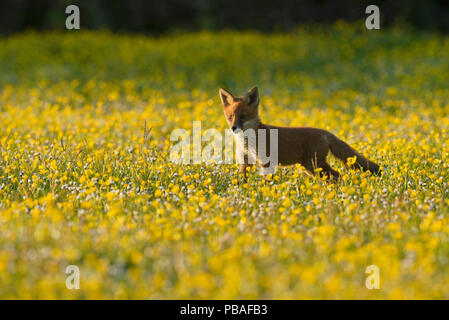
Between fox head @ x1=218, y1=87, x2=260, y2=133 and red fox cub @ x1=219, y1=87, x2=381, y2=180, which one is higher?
fox head @ x1=218, y1=87, x2=260, y2=133

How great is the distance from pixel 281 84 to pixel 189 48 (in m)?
5.40

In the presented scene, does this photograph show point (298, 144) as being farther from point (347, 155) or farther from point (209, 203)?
point (209, 203)

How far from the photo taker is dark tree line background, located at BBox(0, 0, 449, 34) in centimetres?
2298

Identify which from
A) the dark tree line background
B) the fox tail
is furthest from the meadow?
the dark tree line background

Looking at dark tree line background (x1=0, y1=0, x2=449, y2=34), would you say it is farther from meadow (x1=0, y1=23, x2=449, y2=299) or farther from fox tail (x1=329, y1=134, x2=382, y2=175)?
fox tail (x1=329, y1=134, x2=382, y2=175)

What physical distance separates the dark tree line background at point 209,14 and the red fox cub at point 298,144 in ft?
56.0

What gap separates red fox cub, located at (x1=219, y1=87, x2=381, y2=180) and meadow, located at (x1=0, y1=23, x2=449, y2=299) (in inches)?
8.4

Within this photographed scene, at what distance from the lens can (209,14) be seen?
78.1 ft

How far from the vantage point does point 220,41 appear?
64.5 feet

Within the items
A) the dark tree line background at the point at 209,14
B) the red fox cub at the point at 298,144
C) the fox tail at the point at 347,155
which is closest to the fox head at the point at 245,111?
the red fox cub at the point at 298,144

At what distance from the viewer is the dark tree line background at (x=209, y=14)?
2298cm

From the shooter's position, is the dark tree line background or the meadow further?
the dark tree line background

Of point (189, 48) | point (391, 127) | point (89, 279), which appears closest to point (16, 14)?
point (189, 48)
